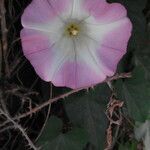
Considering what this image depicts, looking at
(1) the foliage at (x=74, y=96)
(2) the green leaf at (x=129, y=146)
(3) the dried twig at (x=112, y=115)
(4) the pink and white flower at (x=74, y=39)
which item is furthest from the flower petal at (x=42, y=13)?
(2) the green leaf at (x=129, y=146)

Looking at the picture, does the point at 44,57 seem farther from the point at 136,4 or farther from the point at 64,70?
the point at 136,4

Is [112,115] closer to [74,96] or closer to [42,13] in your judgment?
[74,96]

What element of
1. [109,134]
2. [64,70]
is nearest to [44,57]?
[64,70]

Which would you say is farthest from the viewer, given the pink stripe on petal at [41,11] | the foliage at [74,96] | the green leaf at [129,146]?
the green leaf at [129,146]

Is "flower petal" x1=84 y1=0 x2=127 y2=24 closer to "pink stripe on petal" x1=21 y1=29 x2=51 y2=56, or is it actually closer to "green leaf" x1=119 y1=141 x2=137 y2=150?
"pink stripe on petal" x1=21 y1=29 x2=51 y2=56

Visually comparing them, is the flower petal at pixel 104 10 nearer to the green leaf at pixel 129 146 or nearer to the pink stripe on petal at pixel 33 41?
the pink stripe on petal at pixel 33 41

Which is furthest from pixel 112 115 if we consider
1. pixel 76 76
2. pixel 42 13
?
pixel 42 13
